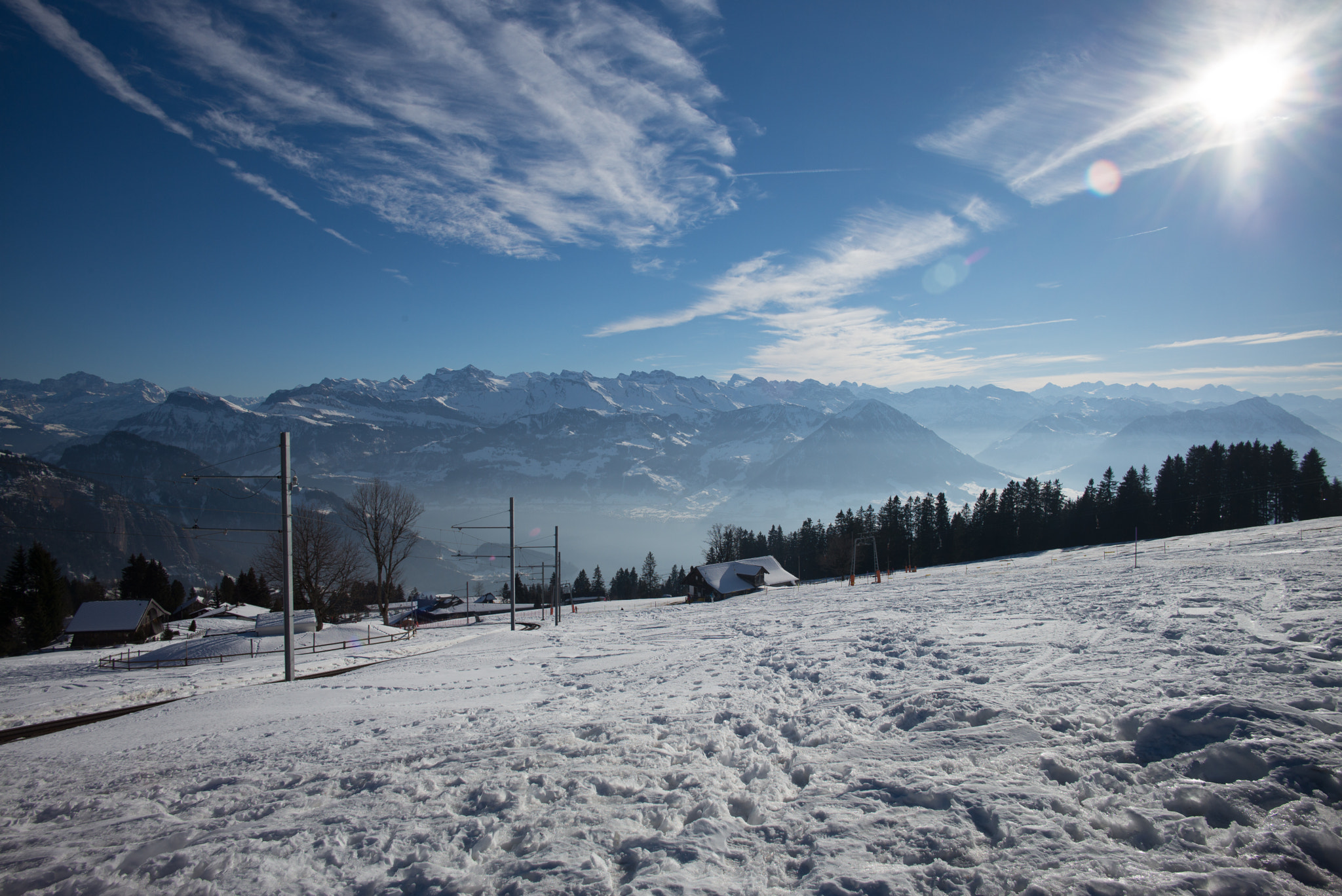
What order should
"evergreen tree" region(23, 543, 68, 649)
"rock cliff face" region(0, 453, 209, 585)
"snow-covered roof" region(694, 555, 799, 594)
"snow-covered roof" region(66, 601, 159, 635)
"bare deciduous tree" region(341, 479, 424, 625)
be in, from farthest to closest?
"rock cliff face" region(0, 453, 209, 585) < "snow-covered roof" region(694, 555, 799, 594) < "evergreen tree" region(23, 543, 68, 649) < "snow-covered roof" region(66, 601, 159, 635) < "bare deciduous tree" region(341, 479, 424, 625)

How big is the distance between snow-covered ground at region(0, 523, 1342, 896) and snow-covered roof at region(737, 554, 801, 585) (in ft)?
187

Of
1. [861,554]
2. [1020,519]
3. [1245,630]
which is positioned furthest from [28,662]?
[1020,519]

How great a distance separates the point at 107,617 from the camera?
51375 millimetres

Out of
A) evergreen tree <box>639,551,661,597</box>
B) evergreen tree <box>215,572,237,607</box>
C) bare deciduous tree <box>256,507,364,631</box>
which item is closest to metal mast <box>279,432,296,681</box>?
bare deciduous tree <box>256,507,364,631</box>

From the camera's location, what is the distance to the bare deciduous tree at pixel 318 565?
44.0 m

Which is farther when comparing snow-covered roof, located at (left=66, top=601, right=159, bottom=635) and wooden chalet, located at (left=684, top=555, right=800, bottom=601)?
wooden chalet, located at (left=684, top=555, right=800, bottom=601)

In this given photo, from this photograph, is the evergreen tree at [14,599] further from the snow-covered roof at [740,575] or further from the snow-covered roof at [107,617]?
the snow-covered roof at [740,575]

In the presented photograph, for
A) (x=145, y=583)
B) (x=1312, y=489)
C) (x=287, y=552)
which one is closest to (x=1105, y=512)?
(x=1312, y=489)

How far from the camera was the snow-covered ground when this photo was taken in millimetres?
4184

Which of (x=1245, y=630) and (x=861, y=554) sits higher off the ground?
(x=1245, y=630)

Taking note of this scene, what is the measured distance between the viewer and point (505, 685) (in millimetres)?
12398

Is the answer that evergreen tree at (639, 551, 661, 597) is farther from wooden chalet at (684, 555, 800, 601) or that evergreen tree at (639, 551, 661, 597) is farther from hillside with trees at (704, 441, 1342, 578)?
wooden chalet at (684, 555, 800, 601)

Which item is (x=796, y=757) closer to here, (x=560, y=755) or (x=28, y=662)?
(x=560, y=755)

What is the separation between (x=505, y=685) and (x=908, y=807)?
9.78m
